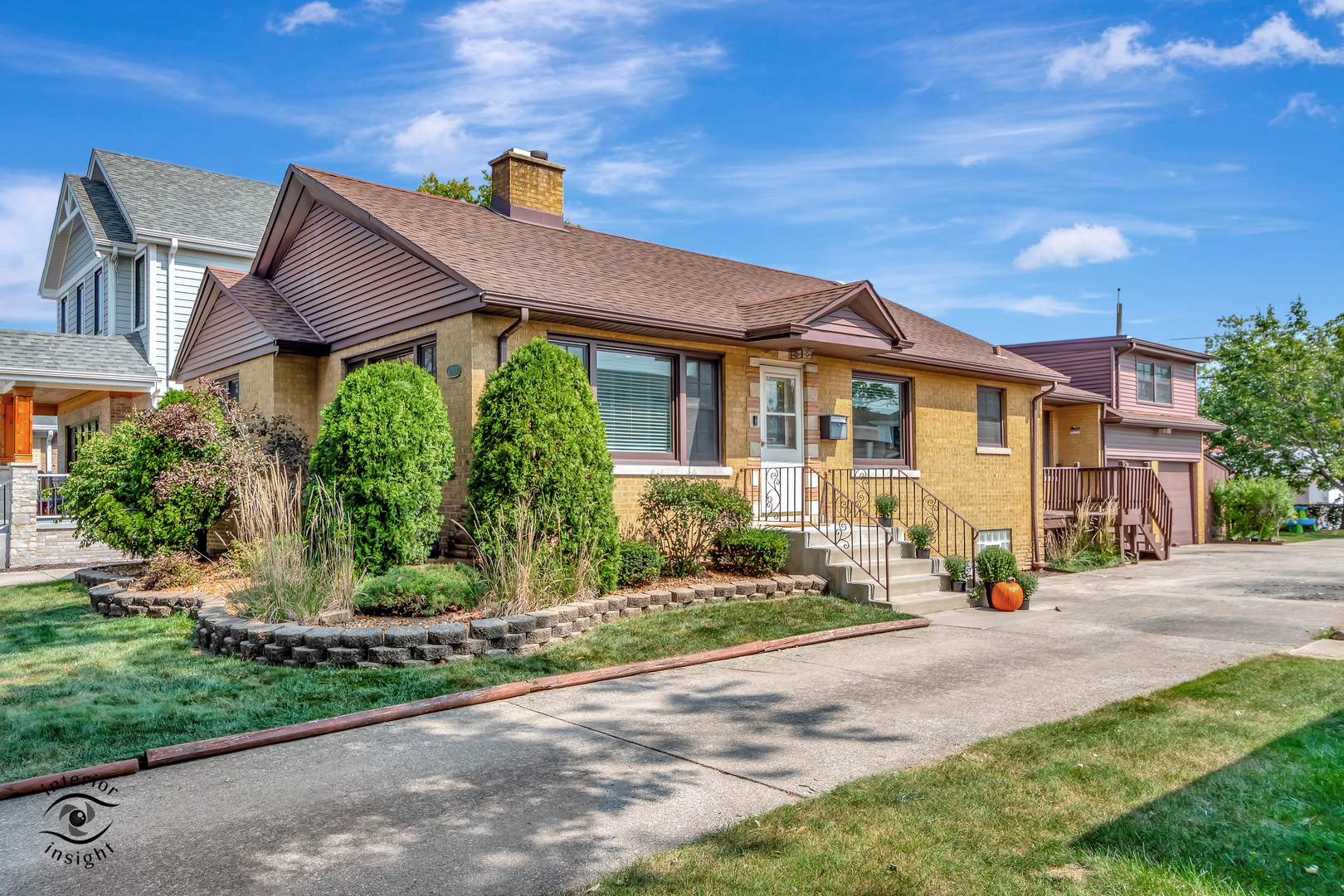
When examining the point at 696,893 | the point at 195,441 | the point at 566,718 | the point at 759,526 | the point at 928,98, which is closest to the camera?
the point at 696,893

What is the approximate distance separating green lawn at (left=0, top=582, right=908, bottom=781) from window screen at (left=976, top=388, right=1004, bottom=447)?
25.1ft

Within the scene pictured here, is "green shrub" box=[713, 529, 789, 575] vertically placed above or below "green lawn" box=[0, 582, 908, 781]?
above

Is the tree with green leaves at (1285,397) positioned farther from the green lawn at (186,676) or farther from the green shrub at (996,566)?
the green lawn at (186,676)

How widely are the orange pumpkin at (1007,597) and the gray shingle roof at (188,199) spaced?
1766 centimetres

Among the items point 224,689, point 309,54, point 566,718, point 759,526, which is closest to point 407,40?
A: point 309,54

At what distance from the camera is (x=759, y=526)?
11.7 m

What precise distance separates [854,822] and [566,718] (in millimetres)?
2489

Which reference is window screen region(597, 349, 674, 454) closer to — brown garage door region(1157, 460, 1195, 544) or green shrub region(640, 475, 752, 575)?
green shrub region(640, 475, 752, 575)

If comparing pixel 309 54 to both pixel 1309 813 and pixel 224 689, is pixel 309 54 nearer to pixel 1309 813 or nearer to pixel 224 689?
pixel 224 689

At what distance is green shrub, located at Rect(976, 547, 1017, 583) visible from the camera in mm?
11086

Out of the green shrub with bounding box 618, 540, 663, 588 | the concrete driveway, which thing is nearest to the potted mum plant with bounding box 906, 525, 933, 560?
the concrete driveway

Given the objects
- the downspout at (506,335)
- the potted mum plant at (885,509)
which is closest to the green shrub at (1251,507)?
the potted mum plant at (885,509)

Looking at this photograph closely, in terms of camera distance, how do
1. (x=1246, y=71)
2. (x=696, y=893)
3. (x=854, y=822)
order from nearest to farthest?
(x=696, y=893)
(x=854, y=822)
(x=1246, y=71)

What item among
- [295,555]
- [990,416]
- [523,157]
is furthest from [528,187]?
[990,416]
